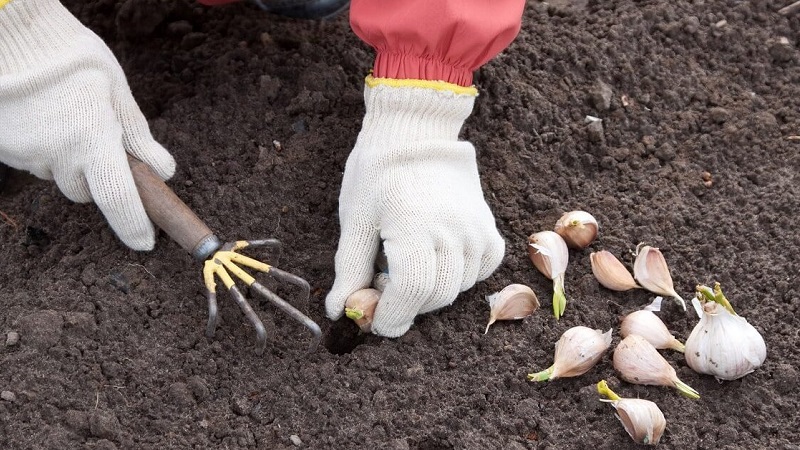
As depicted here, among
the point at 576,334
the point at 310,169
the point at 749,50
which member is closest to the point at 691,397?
the point at 576,334

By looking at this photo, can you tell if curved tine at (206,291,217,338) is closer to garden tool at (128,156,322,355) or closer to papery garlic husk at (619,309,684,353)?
garden tool at (128,156,322,355)

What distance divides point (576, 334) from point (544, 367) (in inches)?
3.4

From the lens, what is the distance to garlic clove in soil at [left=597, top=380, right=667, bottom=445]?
1.46 m

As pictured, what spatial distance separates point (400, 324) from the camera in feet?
5.23

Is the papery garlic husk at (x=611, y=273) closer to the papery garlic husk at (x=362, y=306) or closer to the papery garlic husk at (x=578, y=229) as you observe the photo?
the papery garlic husk at (x=578, y=229)

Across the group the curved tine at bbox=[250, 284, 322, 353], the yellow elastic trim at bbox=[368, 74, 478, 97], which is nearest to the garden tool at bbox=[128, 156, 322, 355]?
the curved tine at bbox=[250, 284, 322, 353]

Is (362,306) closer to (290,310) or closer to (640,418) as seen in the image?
(290,310)

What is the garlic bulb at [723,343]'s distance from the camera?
152cm

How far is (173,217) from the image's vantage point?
1.58 m

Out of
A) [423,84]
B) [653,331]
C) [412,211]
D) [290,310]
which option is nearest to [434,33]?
[423,84]

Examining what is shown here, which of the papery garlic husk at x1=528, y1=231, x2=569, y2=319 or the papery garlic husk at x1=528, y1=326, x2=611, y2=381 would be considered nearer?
the papery garlic husk at x1=528, y1=326, x2=611, y2=381

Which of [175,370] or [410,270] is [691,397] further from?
[175,370]

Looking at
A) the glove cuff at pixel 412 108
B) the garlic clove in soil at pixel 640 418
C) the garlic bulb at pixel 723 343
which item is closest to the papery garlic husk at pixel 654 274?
the garlic bulb at pixel 723 343

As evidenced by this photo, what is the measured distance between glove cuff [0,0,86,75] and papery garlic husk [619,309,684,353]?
120cm
